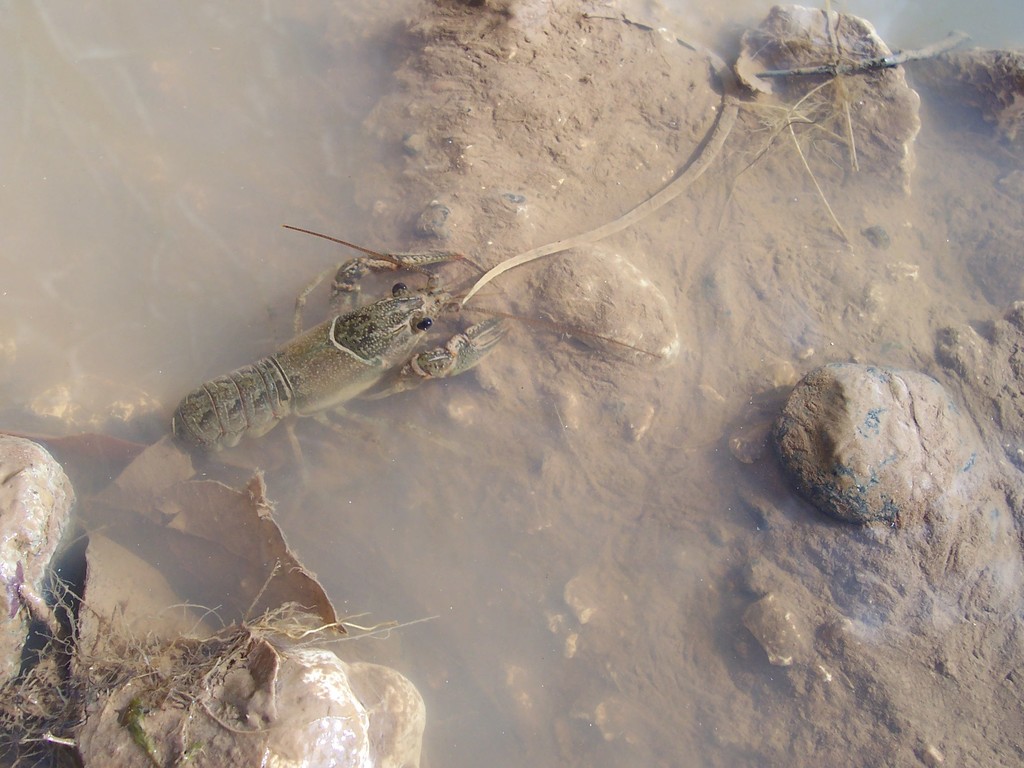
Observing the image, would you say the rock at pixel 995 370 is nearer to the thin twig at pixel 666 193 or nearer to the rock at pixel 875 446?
the rock at pixel 875 446

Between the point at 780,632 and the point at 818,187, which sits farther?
the point at 818,187

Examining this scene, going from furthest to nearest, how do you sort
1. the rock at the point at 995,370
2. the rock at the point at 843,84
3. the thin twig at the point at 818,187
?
the rock at the point at 843,84 < the thin twig at the point at 818,187 < the rock at the point at 995,370

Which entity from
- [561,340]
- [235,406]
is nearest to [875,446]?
[561,340]

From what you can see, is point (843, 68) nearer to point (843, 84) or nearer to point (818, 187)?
point (843, 84)

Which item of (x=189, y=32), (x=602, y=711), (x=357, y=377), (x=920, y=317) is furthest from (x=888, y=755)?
(x=189, y=32)

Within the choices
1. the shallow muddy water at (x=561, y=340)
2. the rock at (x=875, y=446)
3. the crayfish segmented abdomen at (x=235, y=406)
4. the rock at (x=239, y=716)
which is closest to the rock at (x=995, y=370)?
the shallow muddy water at (x=561, y=340)

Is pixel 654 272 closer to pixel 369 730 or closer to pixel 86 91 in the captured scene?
pixel 369 730
